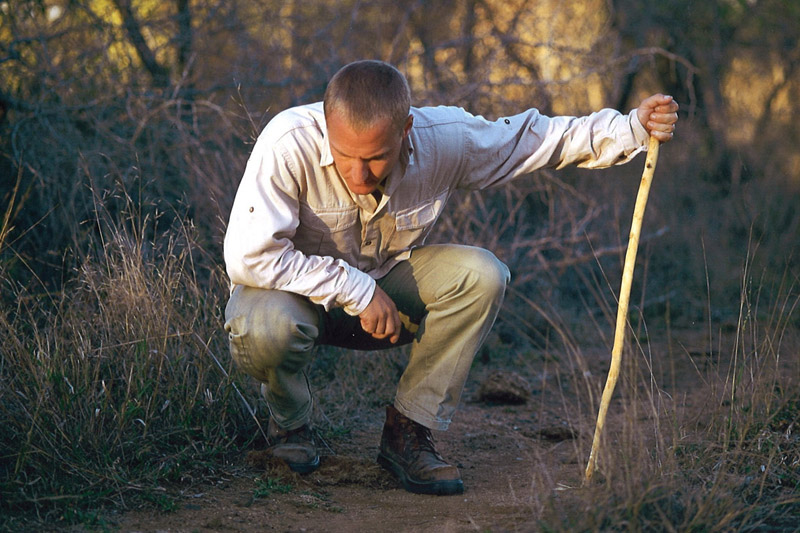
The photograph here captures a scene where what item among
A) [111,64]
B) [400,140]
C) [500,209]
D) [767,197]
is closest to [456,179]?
[400,140]

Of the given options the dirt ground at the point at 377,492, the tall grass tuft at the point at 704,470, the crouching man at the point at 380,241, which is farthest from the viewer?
the crouching man at the point at 380,241

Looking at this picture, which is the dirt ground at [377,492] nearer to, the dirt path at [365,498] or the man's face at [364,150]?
the dirt path at [365,498]

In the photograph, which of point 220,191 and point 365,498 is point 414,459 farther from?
point 220,191

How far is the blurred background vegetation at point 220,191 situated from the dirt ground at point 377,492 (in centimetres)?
18

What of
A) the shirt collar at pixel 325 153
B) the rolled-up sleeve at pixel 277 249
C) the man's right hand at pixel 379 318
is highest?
the shirt collar at pixel 325 153

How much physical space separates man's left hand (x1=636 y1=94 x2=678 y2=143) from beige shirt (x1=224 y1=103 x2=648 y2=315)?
77mm

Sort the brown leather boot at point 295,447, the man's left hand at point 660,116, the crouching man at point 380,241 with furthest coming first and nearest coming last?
1. the brown leather boot at point 295,447
2. the man's left hand at point 660,116
3. the crouching man at point 380,241

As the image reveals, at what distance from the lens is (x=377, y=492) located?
3123 mm

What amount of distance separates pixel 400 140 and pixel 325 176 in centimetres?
32

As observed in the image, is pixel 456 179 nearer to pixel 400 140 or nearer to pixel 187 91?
pixel 400 140

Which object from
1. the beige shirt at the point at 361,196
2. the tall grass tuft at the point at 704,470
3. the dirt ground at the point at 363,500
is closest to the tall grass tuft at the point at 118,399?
the dirt ground at the point at 363,500

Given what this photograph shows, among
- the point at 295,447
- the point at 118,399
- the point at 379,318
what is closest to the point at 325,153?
the point at 379,318

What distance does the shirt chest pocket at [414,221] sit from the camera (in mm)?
3166

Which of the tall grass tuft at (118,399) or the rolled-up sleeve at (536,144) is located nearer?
the tall grass tuft at (118,399)
